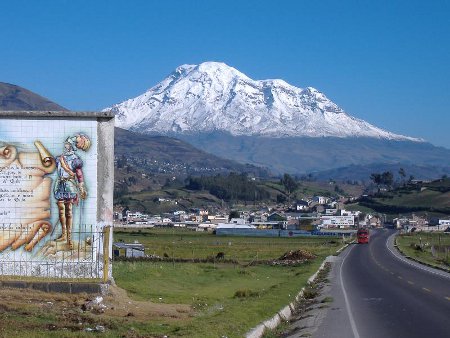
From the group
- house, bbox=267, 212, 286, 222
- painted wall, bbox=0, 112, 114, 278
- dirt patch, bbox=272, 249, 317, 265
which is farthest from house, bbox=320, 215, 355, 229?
painted wall, bbox=0, 112, 114, 278

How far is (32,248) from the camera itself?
2008 cm

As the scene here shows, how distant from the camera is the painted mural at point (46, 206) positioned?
20.0 m

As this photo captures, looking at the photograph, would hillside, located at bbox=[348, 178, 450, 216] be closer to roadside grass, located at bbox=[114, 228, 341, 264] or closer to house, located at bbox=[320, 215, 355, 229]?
house, located at bbox=[320, 215, 355, 229]

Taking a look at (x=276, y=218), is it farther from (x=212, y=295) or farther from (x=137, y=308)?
(x=137, y=308)

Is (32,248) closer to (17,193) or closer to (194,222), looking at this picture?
(17,193)

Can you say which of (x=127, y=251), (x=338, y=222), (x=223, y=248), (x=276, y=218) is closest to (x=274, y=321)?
(x=127, y=251)

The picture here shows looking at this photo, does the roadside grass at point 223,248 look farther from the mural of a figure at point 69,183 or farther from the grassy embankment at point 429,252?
the mural of a figure at point 69,183

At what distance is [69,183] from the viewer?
20.2 metres

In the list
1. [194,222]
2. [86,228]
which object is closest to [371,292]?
[86,228]

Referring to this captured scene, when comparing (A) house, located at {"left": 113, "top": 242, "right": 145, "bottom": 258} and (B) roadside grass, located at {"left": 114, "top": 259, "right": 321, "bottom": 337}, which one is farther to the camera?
(A) house, located at {"left": 113, "top": 242, "right": 145, "bottom": 258}

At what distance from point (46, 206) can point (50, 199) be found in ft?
0.59

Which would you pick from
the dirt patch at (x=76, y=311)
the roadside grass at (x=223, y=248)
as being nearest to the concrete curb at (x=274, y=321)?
the dirt patch at (x=76, y=311)

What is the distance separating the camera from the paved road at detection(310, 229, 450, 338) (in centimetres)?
1677

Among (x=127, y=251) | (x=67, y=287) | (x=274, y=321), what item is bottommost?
(x=274, y=321)
